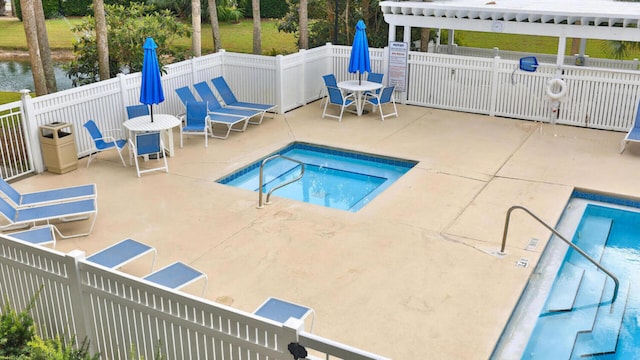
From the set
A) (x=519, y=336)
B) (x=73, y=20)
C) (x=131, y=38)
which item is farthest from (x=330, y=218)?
(x=73, y=20)

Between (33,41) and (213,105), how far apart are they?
11.8 ft

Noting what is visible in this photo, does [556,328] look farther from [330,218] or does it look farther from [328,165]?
[328,165]

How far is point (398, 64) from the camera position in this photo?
1518 cm

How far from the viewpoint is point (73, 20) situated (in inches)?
1398

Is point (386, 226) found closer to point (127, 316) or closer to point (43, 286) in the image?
point (127, 316)

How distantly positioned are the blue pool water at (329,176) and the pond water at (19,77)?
1151cm

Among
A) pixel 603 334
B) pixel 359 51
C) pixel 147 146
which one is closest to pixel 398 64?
pixel 359 51

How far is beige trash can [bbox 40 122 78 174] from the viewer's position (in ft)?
33.8

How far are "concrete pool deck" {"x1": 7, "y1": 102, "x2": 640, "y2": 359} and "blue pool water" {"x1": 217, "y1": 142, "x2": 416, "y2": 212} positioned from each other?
232mm

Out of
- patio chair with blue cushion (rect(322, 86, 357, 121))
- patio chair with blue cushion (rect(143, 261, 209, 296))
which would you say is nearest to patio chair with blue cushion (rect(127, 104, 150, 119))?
patio chair with blue cushion (rect(322, 86, 357, 121))

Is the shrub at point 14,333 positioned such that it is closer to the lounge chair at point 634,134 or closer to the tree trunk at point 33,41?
the tree trunk at point 33,41

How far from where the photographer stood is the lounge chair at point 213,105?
13.2m

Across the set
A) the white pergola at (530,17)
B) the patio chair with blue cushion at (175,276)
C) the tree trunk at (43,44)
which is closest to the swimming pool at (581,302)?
the patio chair with blue cushion at (175,276)

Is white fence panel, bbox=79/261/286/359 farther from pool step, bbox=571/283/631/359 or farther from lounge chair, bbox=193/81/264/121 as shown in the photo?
lounge chair, bbox=193/81/264/121
